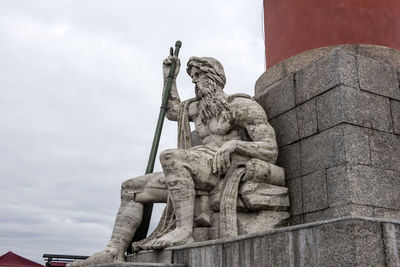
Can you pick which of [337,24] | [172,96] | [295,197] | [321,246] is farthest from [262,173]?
[337,24]

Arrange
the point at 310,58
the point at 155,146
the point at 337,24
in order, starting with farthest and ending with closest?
the point at 155,146 < the point at 337,24 < the point at 310,58

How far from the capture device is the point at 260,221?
532cm

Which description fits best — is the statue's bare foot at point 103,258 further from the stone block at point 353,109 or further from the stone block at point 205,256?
the stone block at point 353,109

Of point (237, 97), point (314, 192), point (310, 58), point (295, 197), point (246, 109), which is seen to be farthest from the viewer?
point (310, 58)

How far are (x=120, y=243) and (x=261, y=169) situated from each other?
2058 mm

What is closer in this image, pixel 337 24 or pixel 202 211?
pixel 202 211

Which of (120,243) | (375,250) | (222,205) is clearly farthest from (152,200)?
(375,250)

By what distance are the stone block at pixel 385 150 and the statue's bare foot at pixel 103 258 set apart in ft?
10.7

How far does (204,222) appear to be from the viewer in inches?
217

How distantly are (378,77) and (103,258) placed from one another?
3971 millimetres

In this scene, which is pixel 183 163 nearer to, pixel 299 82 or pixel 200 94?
pixel 200 94

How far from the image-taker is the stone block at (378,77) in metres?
5.46

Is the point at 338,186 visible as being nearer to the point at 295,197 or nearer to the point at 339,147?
the point at 339,147

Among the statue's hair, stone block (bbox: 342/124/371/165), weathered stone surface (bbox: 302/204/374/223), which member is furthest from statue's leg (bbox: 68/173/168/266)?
stone block (bbox: 342/124/371/165)
